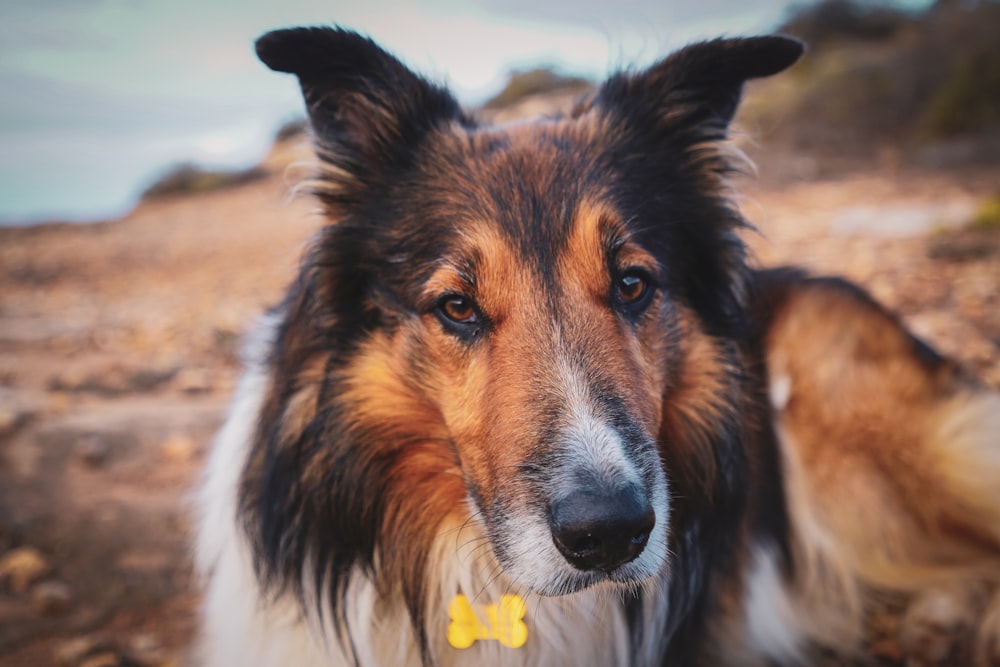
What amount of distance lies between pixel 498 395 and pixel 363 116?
3.61 feet

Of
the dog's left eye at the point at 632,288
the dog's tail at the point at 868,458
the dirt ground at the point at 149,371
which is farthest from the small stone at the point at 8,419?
the dog's tail at the point at 868,458

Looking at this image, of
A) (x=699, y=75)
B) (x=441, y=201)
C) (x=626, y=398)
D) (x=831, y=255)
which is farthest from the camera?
(x=831, y=255)

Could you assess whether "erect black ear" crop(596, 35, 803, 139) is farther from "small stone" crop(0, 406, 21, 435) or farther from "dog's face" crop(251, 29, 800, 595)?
"small stone" crop(0, 406, 21, 435)

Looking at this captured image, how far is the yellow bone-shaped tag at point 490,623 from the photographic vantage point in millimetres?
2377

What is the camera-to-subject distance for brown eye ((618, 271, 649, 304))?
91.0 inches

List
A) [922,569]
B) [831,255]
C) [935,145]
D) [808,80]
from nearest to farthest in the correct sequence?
[922,569], [831,255], [935,145], [808,80]

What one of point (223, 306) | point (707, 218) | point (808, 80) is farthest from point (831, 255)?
point (808, 80)

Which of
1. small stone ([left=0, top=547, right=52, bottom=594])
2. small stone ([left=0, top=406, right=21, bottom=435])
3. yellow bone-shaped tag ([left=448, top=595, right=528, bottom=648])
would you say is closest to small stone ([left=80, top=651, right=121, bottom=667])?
small stone ([left=0, top=547, right=52, bottom=594])

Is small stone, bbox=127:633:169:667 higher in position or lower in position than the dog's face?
lower

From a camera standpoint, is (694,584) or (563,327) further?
(694,584)

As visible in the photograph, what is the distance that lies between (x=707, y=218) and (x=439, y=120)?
40.6 inches

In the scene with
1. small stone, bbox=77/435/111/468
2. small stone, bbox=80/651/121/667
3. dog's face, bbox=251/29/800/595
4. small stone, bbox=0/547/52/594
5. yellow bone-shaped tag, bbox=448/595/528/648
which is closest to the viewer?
dog's face, bbox=251/29/800/595

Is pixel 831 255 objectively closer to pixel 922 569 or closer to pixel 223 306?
pixel 922 569

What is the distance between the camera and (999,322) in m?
5.12
